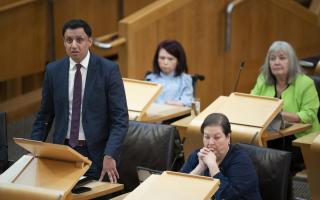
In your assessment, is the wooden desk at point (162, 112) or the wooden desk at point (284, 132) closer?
the wooden desk at point (284, 132)

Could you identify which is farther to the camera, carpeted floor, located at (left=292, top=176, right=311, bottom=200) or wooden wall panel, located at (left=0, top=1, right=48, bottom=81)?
wooden wall panel, located at (left=0, top=1, right=48, bottom=81)

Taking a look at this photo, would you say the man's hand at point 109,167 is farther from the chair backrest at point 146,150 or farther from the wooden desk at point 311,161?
the wooden desk at point 311,161

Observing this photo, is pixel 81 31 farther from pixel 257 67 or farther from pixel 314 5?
pixel 314 5

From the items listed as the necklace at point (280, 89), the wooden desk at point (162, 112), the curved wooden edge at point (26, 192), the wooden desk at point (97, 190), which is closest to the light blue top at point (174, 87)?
the wooden desk at point (162, 112)

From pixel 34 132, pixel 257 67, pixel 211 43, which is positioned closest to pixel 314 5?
pixel 257 67

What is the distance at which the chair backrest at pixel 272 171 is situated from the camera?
4.87m

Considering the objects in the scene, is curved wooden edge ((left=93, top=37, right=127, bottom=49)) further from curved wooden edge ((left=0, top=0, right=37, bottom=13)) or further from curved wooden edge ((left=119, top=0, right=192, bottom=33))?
curved wooden edge ((left=0, top=0, right=37, bottom=13))

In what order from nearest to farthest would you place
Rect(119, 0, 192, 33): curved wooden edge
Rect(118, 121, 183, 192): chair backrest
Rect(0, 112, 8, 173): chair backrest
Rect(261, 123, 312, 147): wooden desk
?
Rect(0, 112, 8, 173): chair backrest
Rect(118, 121, 183, 192): chair backrest
Rect(261, 123, 312, 147): wooden desk
Rect(119, 0, 192, 33): curved wooden edge

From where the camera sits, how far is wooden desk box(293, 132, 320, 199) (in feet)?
18.2

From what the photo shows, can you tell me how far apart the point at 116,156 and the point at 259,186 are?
35.3 inches

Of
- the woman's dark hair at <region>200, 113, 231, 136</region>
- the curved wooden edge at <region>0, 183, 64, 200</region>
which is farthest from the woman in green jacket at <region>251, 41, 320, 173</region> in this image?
the curved wooden edge at <region>0, 183, 64, 200</region>

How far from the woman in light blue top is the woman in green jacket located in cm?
78

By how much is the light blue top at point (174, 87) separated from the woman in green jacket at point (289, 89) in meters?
0.76

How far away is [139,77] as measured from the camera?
834cm
